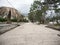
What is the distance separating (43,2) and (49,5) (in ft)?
10.1

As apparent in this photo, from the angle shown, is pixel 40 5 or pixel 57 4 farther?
pixel 40 5

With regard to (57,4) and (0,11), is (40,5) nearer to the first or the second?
(57,4)

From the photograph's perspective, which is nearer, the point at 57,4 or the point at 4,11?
the point at 57,4

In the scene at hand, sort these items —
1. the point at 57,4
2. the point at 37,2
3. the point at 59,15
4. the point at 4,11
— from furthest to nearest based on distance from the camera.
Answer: the point at 4,11 < the point at 59,15 < the point at 37,2 < the point at 57,4

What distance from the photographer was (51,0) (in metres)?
66.6

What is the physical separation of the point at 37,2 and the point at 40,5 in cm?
223

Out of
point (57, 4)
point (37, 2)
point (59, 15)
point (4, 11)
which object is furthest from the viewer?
point (4, 11)

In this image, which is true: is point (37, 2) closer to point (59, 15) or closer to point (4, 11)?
point (59, 15)

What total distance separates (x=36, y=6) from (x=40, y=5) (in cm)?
325

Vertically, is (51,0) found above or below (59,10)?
above

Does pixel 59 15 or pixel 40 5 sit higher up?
pixel 40 5

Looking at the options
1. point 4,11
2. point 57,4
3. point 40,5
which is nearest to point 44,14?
point 40,5

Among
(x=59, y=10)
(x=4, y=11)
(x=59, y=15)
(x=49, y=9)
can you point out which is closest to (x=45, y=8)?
(x=49, y=9)

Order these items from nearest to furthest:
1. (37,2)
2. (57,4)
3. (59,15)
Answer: (57,4), (37,2), (59,15)
